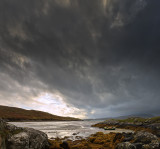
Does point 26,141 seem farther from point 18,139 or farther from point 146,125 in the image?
point 146,125

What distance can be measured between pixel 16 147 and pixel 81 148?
9.76 metres

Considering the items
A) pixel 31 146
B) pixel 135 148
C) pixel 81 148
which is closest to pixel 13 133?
pixel 31 146

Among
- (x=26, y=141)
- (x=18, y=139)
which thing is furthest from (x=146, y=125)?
(x=18, y=139)

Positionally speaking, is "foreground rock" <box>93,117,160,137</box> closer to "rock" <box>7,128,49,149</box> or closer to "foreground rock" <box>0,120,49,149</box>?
"rock" <box>7,128,49,149</box>

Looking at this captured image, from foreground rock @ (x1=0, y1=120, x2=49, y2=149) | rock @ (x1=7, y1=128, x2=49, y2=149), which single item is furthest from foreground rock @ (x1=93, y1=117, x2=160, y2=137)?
foreground rock @ (x1=0, y1=120, x2=49, y2=149)

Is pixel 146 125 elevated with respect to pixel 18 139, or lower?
lower

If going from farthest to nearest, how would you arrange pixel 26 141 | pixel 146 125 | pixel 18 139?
pixel 146 125 < pixel 26 141 < pixel 18 139

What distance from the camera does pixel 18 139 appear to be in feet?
30.8

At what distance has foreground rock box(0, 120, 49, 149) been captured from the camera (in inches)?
341

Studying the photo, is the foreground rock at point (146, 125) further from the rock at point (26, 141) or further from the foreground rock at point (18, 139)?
the foreground rock at point (18, 139)

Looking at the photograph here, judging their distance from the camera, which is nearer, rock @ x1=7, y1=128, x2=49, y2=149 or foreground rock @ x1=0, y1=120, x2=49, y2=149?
foreground rock @ x1=0, y1=120, x2=49, y2=149

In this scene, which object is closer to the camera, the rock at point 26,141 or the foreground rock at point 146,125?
the rock at point 26,141

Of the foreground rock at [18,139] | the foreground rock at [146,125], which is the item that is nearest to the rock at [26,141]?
the foreground rock at [18,139]

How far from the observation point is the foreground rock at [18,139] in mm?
8664
